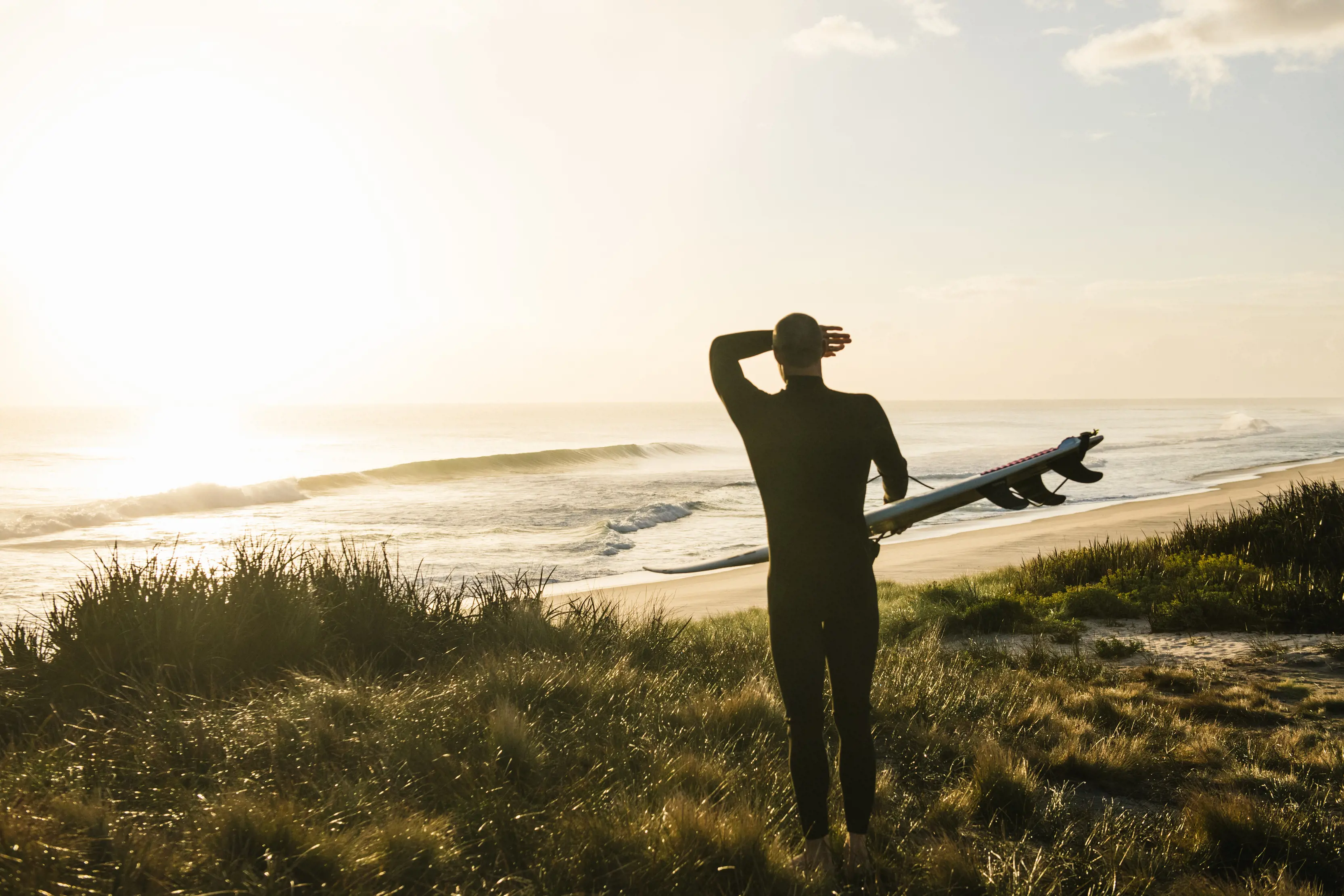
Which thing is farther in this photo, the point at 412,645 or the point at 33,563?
the point at 33,563

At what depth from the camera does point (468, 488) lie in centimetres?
3428

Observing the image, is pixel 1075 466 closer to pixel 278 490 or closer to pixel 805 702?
pixel 805 702

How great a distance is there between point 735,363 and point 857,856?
202 cm

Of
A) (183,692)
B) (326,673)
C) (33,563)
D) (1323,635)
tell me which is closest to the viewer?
(183,692)

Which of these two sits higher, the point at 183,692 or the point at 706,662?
the point at 183,692

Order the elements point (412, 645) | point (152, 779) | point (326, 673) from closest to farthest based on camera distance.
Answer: point (152, 779)
point (326, 673)
point (412, 645)

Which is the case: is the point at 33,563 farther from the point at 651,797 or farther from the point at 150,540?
the point at 651,797

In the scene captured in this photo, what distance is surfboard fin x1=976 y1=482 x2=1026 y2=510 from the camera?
5762 millimetres

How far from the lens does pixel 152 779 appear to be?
3643 millimetres

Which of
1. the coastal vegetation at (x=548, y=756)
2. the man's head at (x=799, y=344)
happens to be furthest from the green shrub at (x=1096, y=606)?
the man's head at (x=799, y=344)

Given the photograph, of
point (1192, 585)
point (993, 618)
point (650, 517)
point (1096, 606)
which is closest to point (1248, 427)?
point (650, 517)

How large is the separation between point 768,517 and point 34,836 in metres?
2.83

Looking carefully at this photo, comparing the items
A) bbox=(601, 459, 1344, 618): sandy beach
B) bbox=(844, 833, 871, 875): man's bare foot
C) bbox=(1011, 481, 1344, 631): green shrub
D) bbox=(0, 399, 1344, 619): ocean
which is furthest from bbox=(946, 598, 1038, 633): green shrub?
bbox=(844, 833, 871, 875): man's bare foot

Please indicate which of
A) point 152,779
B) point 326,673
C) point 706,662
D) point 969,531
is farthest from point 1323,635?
point 969,531
